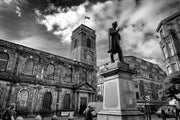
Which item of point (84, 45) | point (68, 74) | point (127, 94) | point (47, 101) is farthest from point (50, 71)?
point (127, 94)

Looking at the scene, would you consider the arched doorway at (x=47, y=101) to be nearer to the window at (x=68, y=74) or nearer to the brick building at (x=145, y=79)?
the window at (x=68, y=74)

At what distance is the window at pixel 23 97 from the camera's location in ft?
64.1

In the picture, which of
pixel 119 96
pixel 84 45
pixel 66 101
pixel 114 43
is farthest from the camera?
pixel 84 45

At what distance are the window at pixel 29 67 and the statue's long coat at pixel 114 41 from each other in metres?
20.6

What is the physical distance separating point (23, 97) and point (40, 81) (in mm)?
4008

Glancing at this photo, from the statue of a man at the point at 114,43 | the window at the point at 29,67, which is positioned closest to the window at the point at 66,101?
the window at the point at 29,67

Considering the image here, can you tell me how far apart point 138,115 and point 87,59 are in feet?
103

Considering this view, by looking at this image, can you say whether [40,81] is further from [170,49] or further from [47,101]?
[170,49]

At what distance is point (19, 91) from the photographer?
19797mm

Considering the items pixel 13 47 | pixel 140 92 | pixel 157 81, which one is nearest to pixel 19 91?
pixel 13 47

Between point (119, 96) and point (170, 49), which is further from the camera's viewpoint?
point (170, 49)

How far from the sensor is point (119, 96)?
4855mm

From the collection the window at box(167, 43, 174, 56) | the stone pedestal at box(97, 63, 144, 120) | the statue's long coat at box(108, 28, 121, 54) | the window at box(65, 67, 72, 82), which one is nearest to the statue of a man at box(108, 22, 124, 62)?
the statue's long coat at box(108, 28, 121, 54)

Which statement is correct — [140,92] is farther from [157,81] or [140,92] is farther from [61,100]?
[61,100]
